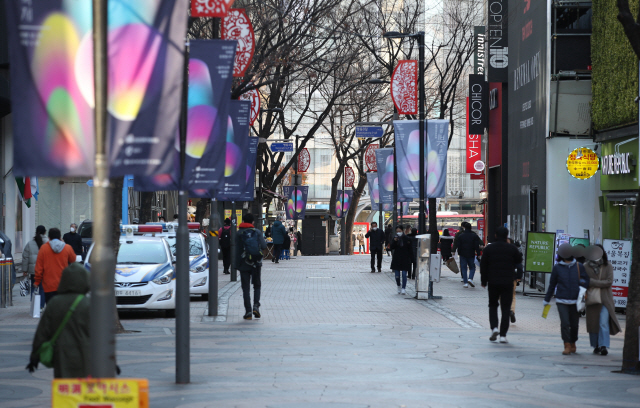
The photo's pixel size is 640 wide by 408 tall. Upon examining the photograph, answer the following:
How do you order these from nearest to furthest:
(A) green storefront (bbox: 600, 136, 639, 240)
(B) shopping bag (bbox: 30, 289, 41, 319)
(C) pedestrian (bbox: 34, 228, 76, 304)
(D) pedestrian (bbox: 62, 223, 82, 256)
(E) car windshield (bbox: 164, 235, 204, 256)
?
(C) pedestrian (bbox: 34, 228, 76, 304) < (B) shopping bag (bbox: 30, 289, 41, 319) < (A) green storefront (bbox: 600, 136, 639, 240) < (E) car windshield (bbox: 164, 235, 204, 256) < (D) pedestrian (bbox: 62, 223, 82, 256)

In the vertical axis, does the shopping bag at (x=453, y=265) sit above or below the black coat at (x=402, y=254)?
below

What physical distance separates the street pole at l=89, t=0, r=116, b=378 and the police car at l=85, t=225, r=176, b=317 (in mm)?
11686

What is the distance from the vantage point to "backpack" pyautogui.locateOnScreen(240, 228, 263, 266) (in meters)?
16.5

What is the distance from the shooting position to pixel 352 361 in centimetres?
1145

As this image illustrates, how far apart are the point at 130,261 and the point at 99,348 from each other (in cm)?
1343

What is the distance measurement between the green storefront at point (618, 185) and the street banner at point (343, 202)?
104ft

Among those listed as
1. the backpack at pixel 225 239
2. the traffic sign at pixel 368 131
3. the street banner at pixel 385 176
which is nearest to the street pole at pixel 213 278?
the backpack at pixel 225 239

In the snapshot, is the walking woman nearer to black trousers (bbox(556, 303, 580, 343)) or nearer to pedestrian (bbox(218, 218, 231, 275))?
pedestrian (bbox(218, 218, 231, 275))

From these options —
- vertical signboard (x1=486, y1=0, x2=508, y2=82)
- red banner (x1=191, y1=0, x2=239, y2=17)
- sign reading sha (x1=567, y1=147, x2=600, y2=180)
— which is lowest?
sign reading sha (x1=567, y1=147, x2=600, y2=180)

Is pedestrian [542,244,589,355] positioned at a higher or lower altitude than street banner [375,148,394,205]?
lower

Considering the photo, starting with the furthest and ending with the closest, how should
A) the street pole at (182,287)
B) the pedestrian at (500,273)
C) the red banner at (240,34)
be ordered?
the red banner at (240,34) < the pedestrian at (500,273) < the street pole at (182,287)

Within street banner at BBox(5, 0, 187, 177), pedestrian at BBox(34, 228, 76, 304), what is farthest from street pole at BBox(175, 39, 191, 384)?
pedestrian at BBox(34, 228, 76, 304)

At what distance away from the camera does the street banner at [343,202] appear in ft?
177

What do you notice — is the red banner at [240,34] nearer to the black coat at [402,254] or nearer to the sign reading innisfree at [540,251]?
the black coat at [402,254]
